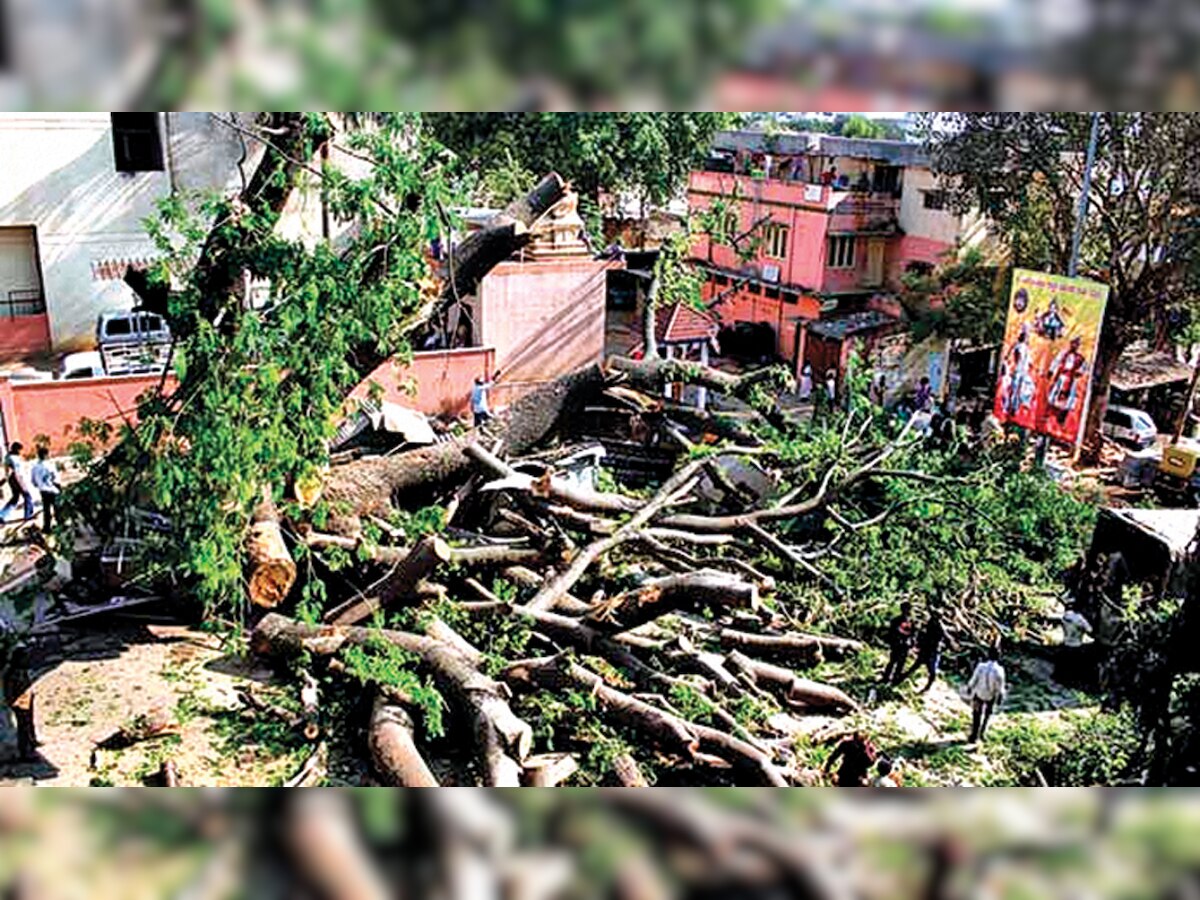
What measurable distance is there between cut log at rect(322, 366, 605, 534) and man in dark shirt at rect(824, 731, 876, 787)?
4049 millimetres

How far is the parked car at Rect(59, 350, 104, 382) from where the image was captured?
13523mm

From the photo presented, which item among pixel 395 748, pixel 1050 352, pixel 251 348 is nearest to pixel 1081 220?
pixel 1050 352

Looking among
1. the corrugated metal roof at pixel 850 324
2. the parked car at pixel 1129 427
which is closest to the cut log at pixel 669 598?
the parked car at pixel 1129 427

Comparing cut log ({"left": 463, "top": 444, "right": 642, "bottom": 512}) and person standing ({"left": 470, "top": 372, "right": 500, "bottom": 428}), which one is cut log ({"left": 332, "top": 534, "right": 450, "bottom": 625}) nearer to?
cut log ({"left": 463, "top": 444, "right": 642, "bottom": 512})

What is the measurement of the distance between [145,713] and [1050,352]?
34.3 ft

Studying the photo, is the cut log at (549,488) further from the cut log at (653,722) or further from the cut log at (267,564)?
the cut log at (653,722)

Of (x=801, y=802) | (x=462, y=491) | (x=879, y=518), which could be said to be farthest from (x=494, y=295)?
(x=801, y=802)

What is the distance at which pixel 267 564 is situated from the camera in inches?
293

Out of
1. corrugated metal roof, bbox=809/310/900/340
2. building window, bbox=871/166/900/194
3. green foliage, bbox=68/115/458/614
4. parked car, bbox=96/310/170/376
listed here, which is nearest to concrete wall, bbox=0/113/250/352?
parked car, bbox=96/310/170/376

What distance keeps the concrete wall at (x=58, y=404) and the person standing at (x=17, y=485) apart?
1192mm

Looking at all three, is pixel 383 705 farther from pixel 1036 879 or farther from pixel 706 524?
pixel 1036 879

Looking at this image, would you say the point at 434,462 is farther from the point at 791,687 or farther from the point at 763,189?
the point at 763,189

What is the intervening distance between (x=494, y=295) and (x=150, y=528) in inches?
340

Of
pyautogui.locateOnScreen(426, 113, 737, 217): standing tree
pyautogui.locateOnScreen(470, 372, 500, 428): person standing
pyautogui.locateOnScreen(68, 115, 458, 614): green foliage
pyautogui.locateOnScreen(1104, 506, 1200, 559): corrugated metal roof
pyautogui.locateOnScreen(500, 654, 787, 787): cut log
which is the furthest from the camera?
pyautogui.locateOnScreen(426, 113, 737, 217): standing tree
